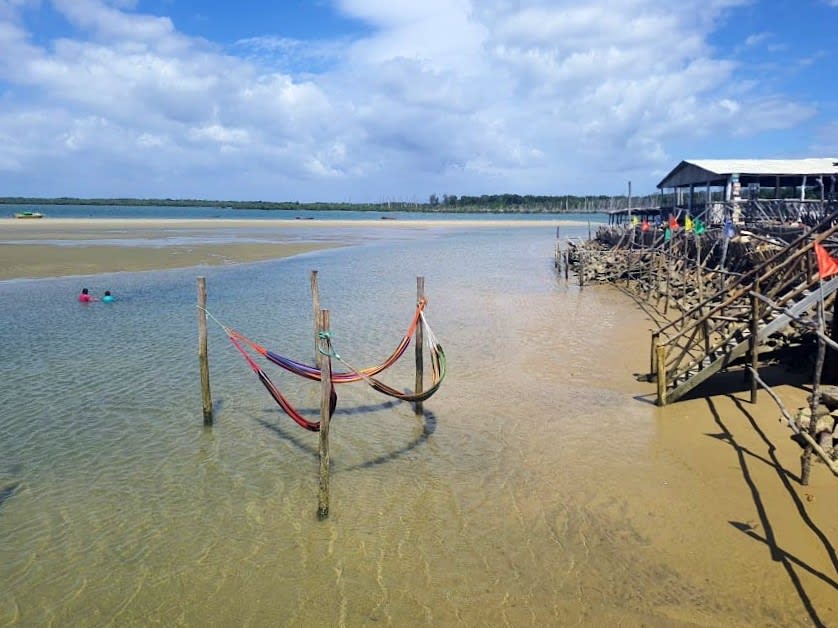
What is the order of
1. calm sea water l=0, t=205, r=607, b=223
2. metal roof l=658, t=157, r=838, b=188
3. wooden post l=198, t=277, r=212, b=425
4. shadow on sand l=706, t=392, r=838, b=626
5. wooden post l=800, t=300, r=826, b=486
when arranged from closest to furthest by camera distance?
shadow on sand l=706, t=392, r=838, b=626 < wooden post l=800, t=300, r=826, b=486 < wooden post l=198, t=277, r=212, b=425 < metal roof l=658, t=157, r=838, b=188 < calm sea water l=0, t=205, r=607, b=223

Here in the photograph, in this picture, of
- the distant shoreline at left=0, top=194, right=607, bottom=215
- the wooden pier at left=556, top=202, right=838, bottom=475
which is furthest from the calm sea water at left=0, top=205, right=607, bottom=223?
the wooden pier at left=556, top=202, right=838, bottom=475

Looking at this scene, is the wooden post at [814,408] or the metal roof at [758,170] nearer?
the wooden post at [814,408]

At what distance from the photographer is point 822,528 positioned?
5.91 m

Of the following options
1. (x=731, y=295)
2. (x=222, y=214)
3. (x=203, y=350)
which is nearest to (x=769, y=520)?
(x=731, y=295)

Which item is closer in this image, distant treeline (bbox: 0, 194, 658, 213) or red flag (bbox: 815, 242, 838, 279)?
red flag (bbox: 815, 242, 838, 279)

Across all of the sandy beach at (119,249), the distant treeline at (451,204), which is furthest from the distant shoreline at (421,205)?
the sandy beach at (119,249)

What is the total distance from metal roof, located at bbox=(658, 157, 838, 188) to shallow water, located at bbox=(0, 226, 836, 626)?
1555 cm

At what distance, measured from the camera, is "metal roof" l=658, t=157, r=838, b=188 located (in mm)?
24397

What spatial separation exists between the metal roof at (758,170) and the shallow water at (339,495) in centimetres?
1555

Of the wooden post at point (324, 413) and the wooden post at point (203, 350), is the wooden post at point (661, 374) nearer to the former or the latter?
the wooden post at point (324, 413)

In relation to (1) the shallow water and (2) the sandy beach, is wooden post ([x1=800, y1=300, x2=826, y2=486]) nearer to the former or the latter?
(1) the shallow water

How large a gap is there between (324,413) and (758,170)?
960 inches

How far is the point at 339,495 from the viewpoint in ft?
22.8

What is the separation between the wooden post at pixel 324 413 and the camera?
6367 mm
